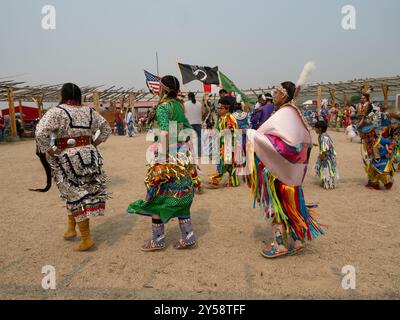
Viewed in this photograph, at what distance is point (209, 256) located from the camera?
10.2ft

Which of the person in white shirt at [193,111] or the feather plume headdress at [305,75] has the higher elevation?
the feather plume headdress at [305,75]

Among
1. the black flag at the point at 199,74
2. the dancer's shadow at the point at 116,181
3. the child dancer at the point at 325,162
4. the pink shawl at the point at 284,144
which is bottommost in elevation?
the dancer's shadow at the point at 116,181

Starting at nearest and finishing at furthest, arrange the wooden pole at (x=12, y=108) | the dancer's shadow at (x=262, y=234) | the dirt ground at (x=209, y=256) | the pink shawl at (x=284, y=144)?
the dirt ground at (x=209, y=256)
the pink shawl at (x=284, y=144)
the dancer's shadow at (x=262, y=234)
the wooden pole at (x=12, y=108)

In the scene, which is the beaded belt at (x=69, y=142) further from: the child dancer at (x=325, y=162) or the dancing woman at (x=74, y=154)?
the child dancer at (x=325, y=162)

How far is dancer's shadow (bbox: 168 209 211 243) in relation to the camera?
3.69m

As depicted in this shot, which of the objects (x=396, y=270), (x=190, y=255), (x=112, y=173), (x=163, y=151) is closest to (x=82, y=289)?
(x=190, y=255)

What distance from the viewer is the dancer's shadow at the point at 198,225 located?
145 inches

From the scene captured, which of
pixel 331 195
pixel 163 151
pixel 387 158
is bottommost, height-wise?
pixel 331 195

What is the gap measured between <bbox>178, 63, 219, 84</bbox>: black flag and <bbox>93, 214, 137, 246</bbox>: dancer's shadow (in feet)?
19.3

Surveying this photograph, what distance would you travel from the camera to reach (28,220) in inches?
168

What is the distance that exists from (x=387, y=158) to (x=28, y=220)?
5.59 meters

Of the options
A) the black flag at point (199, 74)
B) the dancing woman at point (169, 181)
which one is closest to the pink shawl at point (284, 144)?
the dancing woman at point (169, 181)

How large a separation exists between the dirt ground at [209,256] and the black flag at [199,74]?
530 cm
